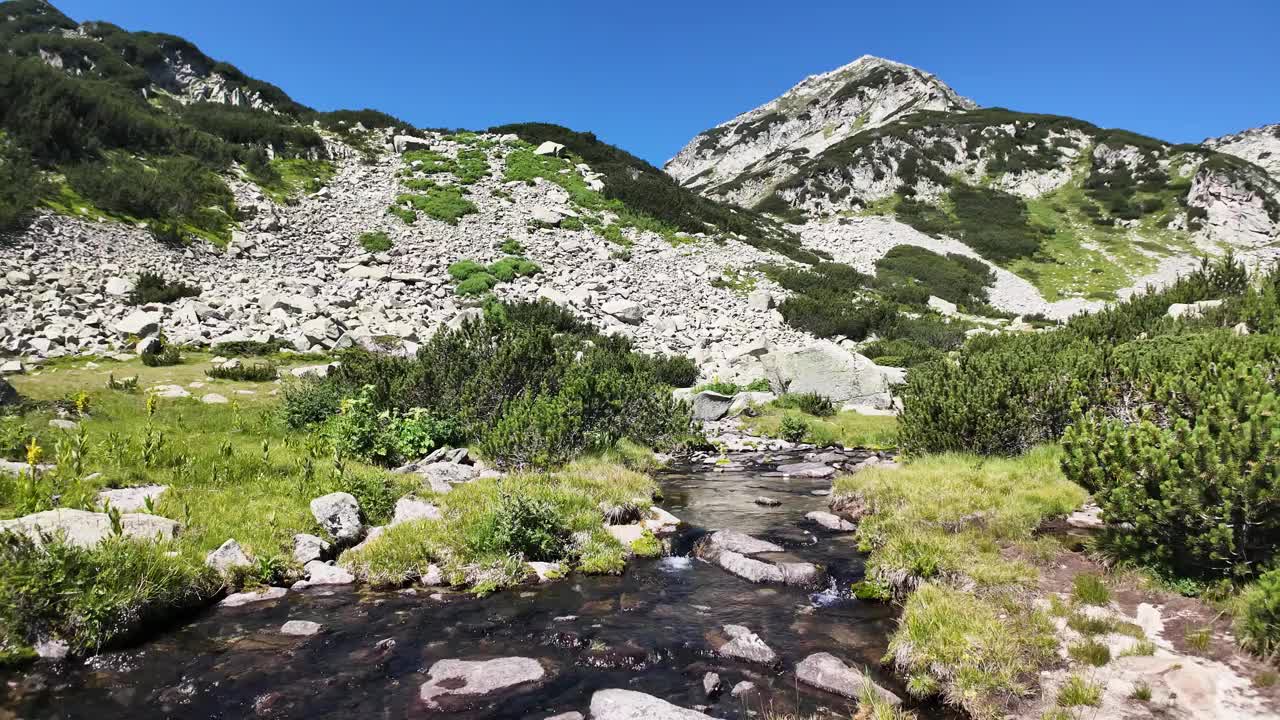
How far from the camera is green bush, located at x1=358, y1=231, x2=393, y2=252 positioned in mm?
34188

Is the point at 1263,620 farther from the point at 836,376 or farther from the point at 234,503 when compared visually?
the point at 836,376

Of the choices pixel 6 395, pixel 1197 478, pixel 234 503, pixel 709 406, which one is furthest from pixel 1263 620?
pixel 6 395

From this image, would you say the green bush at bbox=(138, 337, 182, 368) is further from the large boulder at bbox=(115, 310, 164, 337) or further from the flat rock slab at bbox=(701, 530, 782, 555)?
the flat rock slab at bbox=(701, 530, 782, 555)

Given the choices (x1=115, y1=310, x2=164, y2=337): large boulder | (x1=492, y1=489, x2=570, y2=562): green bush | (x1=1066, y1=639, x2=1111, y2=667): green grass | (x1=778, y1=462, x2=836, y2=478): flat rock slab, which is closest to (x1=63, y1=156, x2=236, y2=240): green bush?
(x1=115, y1=310, x2=164, y2=337): large boulder

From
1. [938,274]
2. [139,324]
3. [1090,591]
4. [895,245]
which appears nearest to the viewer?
[1090,591]

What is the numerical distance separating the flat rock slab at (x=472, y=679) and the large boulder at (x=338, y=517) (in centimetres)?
375

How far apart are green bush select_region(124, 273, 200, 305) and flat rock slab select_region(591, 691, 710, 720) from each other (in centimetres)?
2641

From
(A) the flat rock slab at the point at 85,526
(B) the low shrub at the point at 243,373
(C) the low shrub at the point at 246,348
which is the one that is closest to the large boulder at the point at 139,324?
(C) the low shrub at the point at 246,348

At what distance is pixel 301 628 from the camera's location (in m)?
6.88

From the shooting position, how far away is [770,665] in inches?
246

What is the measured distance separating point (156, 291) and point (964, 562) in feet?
94.1

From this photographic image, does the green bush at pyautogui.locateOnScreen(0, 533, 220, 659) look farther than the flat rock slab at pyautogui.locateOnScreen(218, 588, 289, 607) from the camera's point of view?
No

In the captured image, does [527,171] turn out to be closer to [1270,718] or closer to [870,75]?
[1270,718]

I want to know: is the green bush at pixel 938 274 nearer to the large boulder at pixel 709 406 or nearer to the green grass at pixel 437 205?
the large boulder at pixel 709 406
